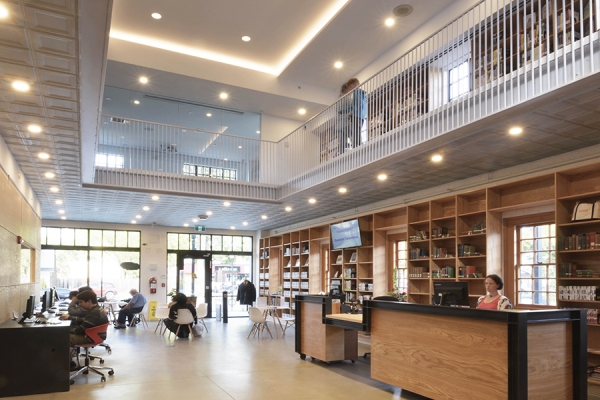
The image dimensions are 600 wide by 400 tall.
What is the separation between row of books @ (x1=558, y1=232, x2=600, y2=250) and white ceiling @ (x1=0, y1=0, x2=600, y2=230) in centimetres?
128

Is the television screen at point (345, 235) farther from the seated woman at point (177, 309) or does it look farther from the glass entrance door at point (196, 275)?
the glass entrance door at point (196, 275)

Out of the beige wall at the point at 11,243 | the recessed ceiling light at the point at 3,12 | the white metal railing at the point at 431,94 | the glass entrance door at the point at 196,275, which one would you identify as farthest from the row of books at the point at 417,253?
the glass entrance door at the point at 196,275

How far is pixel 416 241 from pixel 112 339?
23.2 ft

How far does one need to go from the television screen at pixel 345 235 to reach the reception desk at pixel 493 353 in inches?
230

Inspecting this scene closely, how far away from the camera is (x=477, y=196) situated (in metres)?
8.84

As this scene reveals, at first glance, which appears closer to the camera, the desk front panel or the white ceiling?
the white ceiling

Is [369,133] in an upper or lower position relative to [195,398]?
upper

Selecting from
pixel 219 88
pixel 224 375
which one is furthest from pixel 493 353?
pixel 219 88

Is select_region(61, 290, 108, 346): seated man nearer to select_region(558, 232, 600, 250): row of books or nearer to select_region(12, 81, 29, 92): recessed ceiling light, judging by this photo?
select_region(12, 81, 29, 92): recessed ceiling light

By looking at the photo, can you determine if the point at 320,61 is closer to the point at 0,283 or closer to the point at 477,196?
the point at 477,196

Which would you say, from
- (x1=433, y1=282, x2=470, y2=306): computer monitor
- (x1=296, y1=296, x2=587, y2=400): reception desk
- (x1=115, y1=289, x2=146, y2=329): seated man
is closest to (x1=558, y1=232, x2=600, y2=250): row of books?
(x1=433, y1=282, x2=470, y2=306): computer monitor

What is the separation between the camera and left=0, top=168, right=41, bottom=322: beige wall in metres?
Result: 7.09

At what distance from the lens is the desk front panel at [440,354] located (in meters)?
4.72

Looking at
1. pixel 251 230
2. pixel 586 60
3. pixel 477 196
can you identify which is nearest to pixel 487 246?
pixel 477 196
